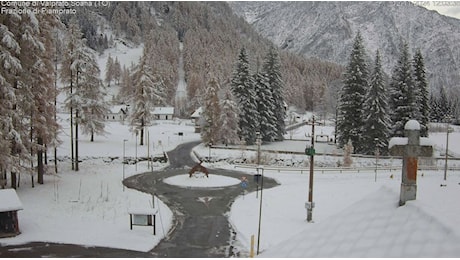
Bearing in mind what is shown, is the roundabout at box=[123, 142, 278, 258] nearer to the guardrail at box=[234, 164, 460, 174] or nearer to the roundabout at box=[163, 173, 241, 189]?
the roundabout at box=[163, 173, 241, 189]

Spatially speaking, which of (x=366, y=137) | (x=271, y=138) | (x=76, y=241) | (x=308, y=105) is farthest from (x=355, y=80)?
(x=308, y=105)

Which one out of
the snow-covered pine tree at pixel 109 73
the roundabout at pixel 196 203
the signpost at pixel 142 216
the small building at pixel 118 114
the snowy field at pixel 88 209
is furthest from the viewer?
the snow-covered pine tree at pixel 109 73

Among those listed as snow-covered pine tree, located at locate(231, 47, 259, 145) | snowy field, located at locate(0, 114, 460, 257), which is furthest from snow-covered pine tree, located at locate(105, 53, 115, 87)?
snow-covered pine tree, located at locate(231, 47, 259, 145)

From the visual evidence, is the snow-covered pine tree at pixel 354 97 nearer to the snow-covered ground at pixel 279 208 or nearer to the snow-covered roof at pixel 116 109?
the snow-covered ground at pixel 279 208

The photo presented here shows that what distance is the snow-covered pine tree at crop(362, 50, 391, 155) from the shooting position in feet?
157

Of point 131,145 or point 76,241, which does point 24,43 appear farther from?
point 131,145

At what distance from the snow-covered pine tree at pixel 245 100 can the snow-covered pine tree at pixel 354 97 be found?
1207 centimetres

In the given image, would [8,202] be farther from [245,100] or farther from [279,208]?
[245,100]

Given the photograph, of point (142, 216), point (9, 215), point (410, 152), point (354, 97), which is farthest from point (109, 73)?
point (410, 152)

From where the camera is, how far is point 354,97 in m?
52.1

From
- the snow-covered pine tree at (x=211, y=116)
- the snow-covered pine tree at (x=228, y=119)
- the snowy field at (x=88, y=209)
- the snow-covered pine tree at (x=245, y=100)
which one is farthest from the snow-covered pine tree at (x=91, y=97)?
the snow-covered pine tree at (x=245, y=100)

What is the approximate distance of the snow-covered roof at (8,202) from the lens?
18844 mm

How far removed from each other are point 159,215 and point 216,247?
618 centimetres

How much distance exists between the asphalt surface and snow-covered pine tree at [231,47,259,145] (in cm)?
1792
